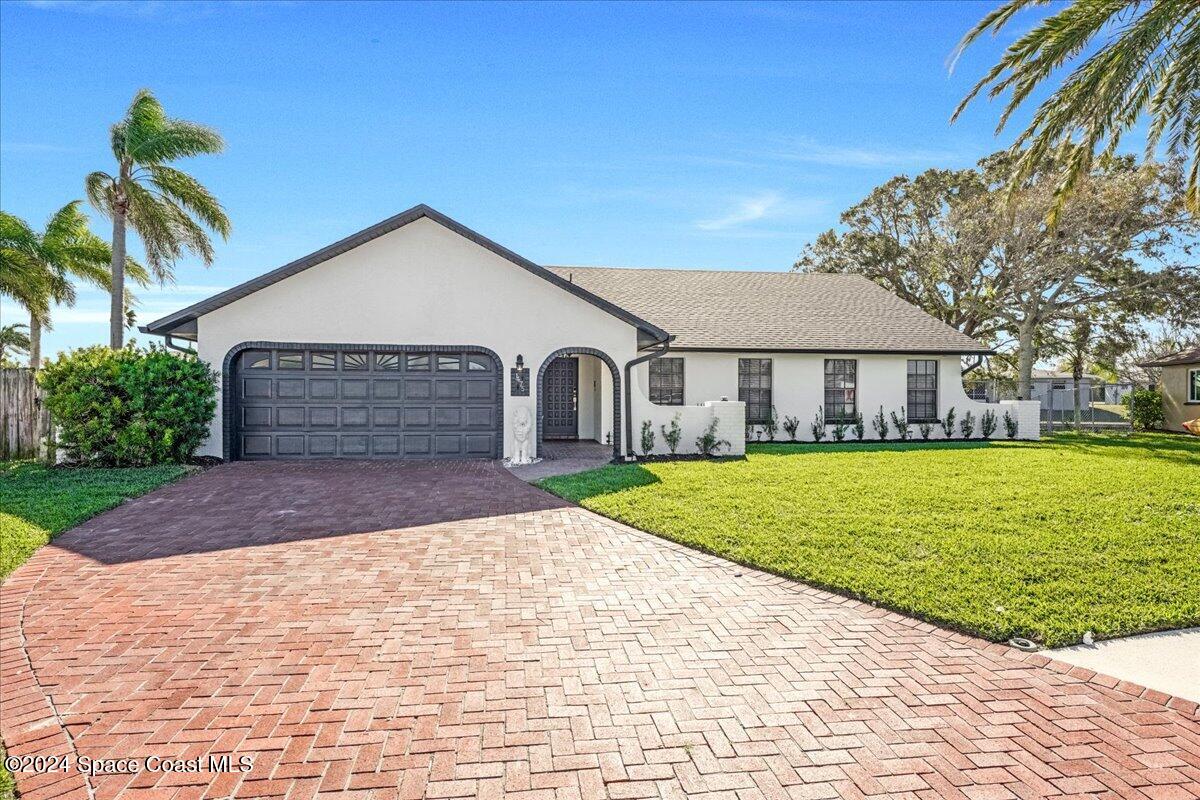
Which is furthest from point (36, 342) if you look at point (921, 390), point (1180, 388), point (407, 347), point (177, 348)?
point (1180, 388)

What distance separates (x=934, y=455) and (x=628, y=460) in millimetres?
7290

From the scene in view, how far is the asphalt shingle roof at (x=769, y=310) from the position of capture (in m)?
18.3

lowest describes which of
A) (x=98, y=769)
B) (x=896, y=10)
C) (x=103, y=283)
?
(x=98, y=769)

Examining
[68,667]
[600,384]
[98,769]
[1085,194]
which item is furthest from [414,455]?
[1085,194]

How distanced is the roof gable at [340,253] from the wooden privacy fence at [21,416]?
360 centimetres

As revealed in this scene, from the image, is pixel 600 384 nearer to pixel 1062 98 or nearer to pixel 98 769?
pixel 1062 98

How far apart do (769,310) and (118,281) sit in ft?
61.3

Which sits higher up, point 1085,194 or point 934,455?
point 1085,194

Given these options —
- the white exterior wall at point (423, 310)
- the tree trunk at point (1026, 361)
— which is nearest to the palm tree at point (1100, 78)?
the white exterior wall at point (423, 310)

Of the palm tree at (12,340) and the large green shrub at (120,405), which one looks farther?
the palm tree at (12,340)

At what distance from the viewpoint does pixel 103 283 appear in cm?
2194

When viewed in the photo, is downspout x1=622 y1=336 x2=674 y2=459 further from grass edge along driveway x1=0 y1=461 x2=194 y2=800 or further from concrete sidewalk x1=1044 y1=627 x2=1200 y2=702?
concrete sidewalk x1=1044 y1=627 x2=1200 y2=702

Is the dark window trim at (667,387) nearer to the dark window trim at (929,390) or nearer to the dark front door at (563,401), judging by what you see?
the dark front door at (563,401)

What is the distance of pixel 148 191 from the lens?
57.0 ft
